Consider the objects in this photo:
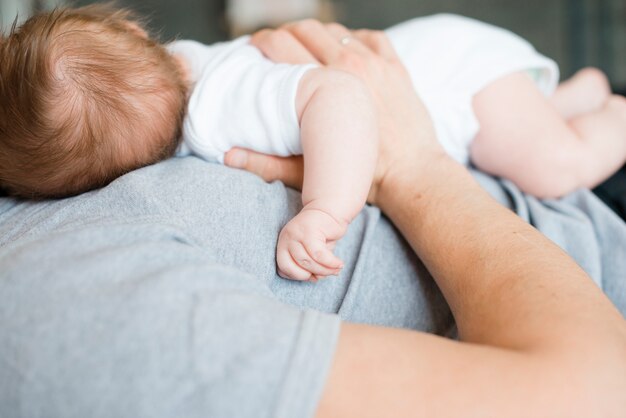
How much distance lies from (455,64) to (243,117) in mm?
446

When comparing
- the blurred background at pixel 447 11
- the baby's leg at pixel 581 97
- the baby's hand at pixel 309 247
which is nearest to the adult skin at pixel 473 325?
the baby's hand at pixel 309 247

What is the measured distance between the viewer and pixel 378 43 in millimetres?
1079

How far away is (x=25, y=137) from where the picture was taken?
2.60 feet

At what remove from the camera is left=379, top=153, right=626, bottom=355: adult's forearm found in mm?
582

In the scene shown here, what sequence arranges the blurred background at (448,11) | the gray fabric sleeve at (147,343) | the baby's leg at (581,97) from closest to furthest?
the gray fabric sleeve at (147,343), the baby's leg at (581,97), the blurred background at (448,11)

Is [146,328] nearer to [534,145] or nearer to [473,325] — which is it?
[473,325]

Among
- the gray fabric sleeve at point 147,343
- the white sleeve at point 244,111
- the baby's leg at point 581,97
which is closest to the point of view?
the gray fabric sleeve at point 147,343

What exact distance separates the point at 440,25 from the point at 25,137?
0.76m

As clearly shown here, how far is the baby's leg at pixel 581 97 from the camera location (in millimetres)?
1345

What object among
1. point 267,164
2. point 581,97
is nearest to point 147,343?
point 267,164

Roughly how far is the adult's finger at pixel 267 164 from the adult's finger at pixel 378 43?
0.87ft

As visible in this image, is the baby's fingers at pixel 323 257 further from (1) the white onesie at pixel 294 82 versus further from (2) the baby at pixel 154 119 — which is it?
(1) the white onesie at pixel 294 82

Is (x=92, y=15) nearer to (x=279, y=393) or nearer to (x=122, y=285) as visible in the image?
(x=122, y=285)

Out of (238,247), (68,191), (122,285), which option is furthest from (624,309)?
(68,191)
